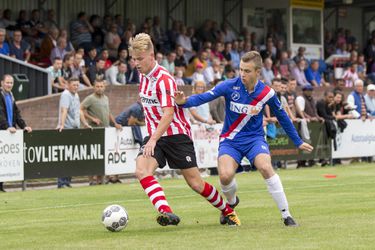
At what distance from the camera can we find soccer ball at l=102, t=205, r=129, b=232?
11789mm

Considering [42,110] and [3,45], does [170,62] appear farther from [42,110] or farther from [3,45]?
[3,45]

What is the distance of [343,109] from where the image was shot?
2970 cm

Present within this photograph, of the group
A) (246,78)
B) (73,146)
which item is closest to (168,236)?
(246,78)

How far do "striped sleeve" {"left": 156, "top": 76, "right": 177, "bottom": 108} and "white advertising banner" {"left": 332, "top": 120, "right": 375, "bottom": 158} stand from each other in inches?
690

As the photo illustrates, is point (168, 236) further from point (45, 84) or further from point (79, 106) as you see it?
point (45, 84)

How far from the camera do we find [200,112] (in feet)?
83.0

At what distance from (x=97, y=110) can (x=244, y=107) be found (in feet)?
35.6

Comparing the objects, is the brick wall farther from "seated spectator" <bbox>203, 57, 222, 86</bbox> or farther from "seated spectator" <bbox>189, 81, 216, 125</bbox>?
"seated spectator" <bbox>203, 57, 222, 86</bbox>

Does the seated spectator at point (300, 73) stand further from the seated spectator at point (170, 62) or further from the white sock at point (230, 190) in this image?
the white sock at point (230, 190)

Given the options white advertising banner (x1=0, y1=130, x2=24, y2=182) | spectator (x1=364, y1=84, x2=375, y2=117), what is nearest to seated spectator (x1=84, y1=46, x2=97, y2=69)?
white advertising banner (x1=0, y1=130, x2=24, y2=182)

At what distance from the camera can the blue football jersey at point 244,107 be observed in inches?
476

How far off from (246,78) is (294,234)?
77.4 inches

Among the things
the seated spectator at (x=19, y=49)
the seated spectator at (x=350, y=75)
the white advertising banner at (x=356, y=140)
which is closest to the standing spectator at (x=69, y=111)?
the seated spectator at (x=19, y=49)

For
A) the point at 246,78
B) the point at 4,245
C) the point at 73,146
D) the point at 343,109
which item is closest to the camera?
the point at 4,245
